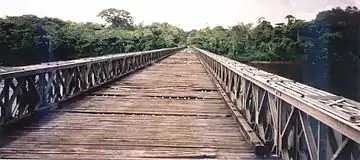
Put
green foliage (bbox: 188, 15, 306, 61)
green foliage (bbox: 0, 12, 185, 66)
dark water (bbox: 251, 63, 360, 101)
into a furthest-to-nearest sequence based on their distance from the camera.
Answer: green foliage (bbox: 188, 15, 306, 61)
green foliage (bbox: 0, 12, 185, 66)
dark water (bbox: 251, 63, 360, 101)

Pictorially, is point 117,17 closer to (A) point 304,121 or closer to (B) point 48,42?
(B) point 48,42

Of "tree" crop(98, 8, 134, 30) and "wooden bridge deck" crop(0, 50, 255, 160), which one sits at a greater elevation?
"tree" crop(98, 8, 134, 30)

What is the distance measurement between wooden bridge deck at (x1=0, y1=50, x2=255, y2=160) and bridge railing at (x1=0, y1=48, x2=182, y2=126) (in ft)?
0.74

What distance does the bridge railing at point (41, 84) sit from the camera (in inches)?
196

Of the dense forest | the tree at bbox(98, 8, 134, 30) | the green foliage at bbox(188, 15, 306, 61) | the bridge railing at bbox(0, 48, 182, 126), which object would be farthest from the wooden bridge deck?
the tree at bbox(98, 8, 134, 30)

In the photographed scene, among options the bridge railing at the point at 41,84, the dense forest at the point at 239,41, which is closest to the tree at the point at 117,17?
the dense forest at the point at 239,41

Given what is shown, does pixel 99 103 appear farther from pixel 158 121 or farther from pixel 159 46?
pixel 159 46

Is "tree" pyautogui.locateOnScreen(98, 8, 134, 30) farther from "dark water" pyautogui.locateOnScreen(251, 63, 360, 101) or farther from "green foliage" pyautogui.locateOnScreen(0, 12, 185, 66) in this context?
"dark water" pyautogui.locateOnScreen(251, 63, 360, 101)

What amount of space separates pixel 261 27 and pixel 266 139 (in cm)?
5324

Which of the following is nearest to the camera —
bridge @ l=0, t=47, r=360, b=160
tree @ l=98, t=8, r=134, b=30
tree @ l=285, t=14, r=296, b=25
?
bridge @ l=0, t=47, r=360, b=160

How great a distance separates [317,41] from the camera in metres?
37.2

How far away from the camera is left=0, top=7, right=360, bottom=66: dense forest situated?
33188mm

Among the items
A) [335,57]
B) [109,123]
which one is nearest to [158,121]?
[109,123]

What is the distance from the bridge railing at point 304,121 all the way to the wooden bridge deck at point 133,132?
0.32m
